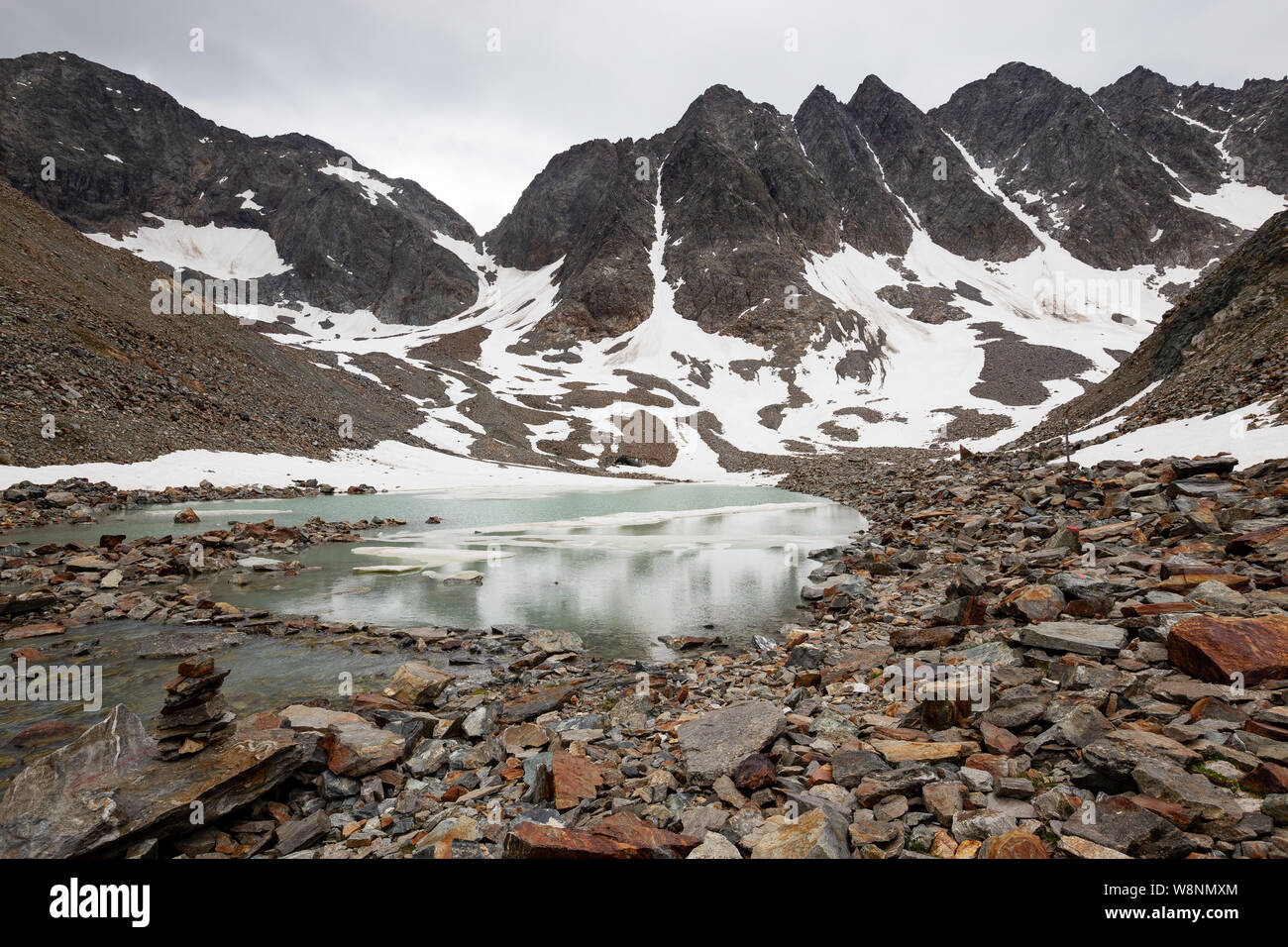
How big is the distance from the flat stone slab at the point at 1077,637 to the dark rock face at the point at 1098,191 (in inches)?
7854

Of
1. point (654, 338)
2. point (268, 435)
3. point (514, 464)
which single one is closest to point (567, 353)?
point (654, 338)

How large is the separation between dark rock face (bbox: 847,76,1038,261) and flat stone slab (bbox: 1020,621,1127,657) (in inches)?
7465

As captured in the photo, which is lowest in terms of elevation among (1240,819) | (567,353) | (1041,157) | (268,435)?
(1240,819)

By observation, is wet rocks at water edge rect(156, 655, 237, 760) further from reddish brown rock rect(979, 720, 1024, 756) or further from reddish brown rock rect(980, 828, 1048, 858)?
reddish brown rock rect(979, 720, 1024, 756)

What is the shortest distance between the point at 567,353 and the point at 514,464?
58.9 m

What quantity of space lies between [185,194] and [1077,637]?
844ft

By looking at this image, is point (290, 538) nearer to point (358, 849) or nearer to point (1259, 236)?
point (358, 849)

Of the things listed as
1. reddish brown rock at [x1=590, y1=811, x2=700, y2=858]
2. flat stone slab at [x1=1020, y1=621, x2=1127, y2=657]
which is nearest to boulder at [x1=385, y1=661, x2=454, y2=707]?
reddish brown rock at [x1=590, y1=811, x2=700, y2=858]

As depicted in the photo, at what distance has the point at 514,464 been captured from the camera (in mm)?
62250

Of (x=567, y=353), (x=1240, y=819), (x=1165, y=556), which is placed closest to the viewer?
(x=1240, y=819)

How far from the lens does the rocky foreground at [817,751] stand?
11.7 feet

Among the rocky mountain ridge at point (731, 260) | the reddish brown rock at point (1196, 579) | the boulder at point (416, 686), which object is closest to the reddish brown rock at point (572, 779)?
the boulder at point (416, 686)

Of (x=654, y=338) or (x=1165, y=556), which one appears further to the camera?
(x=654, y=338)

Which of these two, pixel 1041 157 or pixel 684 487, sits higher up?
pixel 1041 157
